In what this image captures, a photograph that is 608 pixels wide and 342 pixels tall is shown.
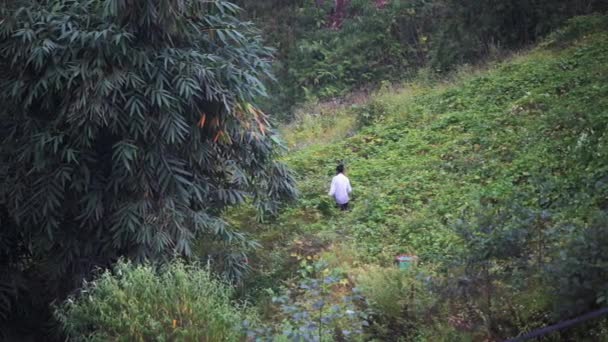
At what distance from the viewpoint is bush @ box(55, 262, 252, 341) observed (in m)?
6.48

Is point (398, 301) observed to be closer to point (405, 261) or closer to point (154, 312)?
point (405, 261)

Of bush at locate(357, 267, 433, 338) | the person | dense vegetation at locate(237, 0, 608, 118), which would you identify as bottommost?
dense vegetation at locate(237, 0, 608, 118)

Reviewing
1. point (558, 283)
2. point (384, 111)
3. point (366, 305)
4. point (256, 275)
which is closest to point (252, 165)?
point (256, 275)

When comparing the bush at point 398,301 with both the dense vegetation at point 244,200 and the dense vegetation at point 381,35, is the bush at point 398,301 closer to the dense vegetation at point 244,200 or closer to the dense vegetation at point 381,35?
the dense vegetation at point 244,200

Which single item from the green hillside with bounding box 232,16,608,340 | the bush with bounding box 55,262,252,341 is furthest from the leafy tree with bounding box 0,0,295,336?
the green hillside with bounding box 232,16,608,340

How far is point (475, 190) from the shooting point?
35.3 feet

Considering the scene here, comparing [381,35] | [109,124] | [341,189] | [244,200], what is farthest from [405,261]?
[381,35]

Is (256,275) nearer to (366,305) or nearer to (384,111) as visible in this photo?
(366,305)

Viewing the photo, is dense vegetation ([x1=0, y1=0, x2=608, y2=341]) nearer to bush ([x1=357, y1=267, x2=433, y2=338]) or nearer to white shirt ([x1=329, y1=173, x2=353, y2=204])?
bush ([x1=357, y1=267, x2=433, y2=338])

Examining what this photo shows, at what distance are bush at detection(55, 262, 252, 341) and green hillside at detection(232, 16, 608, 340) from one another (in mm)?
1665

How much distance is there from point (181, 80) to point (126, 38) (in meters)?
0.92

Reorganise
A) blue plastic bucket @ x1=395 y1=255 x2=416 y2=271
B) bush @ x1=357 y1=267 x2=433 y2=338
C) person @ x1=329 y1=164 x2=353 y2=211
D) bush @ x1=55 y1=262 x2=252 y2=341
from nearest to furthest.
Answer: bush @ x1=55 y1=262 x2=252 y2=341 < bush @ x1=357 y1=267 x2=433 y2=338 < blue plastic bucket @ x1=395 y1=255 x2=416 y2=271 < person @ x1=329 y1=164 x2=353 y2=211

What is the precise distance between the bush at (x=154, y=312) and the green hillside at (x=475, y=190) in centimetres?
167

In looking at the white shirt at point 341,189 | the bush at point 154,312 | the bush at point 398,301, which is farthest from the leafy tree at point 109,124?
the bush at point 398,301
